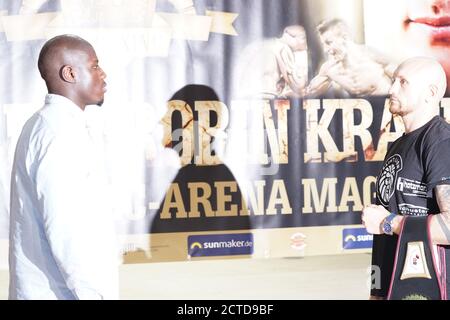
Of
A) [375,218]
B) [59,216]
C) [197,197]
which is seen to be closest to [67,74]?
[59,216]

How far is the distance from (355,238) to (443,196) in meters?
1.85

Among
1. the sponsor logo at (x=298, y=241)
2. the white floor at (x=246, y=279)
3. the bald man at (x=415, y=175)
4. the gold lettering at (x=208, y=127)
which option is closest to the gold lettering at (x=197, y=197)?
the gold lettering at (x=208, y=127)

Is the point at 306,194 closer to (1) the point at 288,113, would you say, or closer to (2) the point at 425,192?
(1) the point at 288,113

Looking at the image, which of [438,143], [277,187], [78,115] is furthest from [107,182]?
[438,143]

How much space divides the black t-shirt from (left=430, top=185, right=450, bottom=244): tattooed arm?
1.3 inches

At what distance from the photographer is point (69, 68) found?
7.92 ft

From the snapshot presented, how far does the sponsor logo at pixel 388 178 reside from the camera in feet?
8.55

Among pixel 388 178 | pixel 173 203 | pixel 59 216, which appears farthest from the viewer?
pixel 173 203

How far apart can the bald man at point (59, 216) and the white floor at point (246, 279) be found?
6.15 feet

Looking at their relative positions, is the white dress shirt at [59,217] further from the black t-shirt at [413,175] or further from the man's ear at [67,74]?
the black t-shirt at [413,175]

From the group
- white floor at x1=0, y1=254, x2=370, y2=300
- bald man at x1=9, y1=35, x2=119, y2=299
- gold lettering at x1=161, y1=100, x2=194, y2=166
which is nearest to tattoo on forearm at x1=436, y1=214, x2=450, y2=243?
bald man at x1=9, y1=35, x2=119, y2=299

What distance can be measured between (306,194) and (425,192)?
1.73 metres

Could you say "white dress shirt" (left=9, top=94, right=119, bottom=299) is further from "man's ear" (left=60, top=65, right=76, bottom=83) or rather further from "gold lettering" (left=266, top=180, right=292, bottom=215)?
"gold lettering" (left=266, top=180, right=292, bottom=215)

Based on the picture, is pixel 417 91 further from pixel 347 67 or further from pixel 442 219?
pixel 347 67
